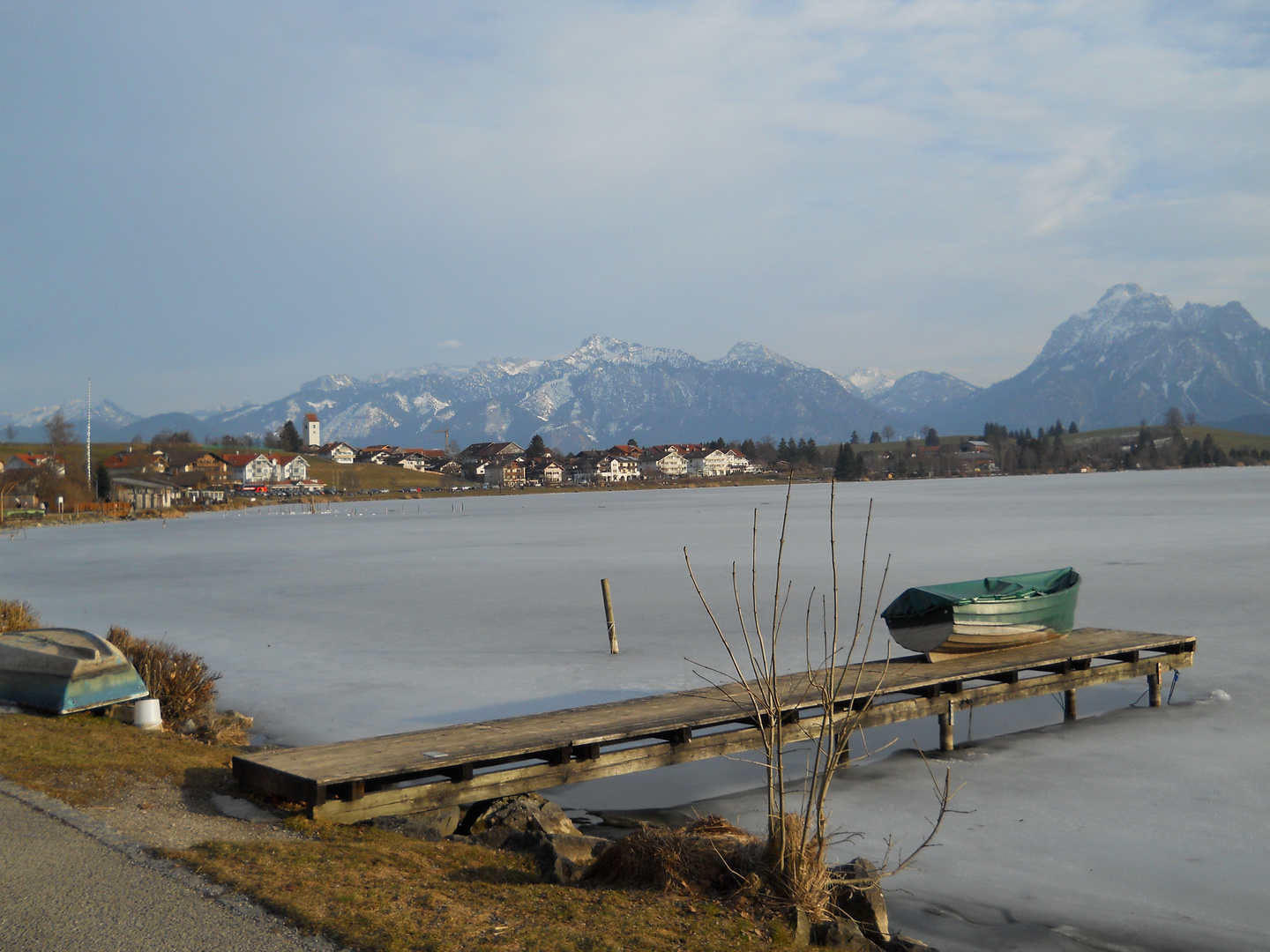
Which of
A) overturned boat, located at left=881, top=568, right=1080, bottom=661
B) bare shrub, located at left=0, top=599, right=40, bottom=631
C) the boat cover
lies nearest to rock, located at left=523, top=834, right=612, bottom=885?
the boat cover

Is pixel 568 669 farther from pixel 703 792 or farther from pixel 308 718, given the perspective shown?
pixel 703 792

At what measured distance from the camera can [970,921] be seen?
6.49m

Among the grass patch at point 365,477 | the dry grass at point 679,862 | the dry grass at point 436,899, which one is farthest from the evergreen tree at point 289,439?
the dry grass at point 679,862

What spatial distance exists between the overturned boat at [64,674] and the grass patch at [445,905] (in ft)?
16.8

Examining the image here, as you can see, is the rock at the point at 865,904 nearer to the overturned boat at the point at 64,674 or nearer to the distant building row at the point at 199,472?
the overturned boat at the point at 64,674

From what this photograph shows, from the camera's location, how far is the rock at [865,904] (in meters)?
5.66

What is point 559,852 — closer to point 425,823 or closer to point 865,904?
point 425,823

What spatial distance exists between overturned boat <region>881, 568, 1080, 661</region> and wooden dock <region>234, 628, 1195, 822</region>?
0.21 meters

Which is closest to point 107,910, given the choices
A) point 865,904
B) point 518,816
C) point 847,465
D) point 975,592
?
point 518,816

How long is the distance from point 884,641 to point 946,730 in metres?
4.94

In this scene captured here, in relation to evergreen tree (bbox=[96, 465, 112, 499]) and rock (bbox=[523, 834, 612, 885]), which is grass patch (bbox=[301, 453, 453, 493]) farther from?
rock (bbox=[523, 834, 612, 885])

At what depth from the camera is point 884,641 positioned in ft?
52.2

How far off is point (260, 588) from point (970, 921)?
23.2 metres

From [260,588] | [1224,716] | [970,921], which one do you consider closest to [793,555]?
[260,588]
